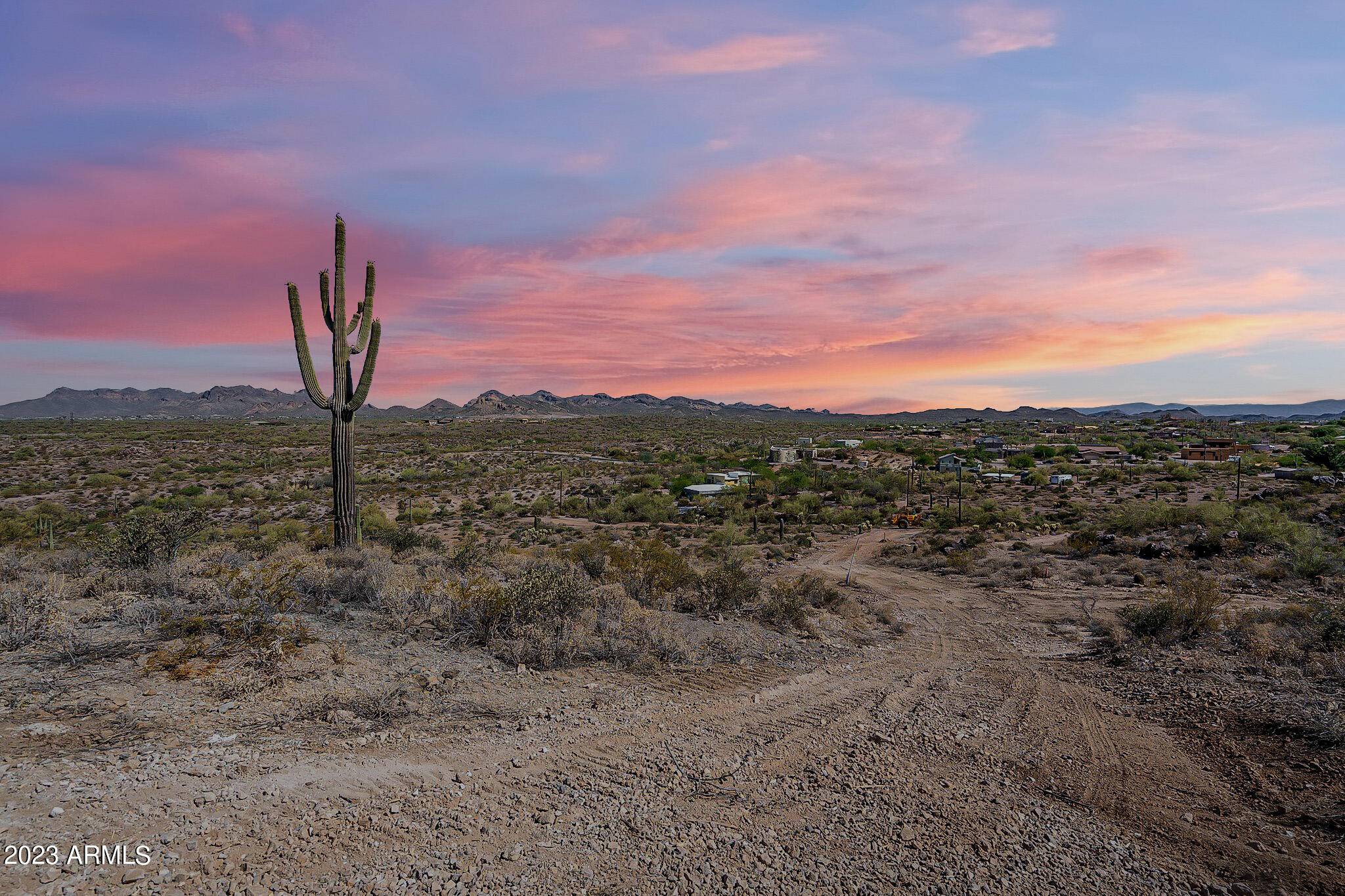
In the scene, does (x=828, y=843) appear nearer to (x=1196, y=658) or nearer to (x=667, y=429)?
(x=1196, y=658)

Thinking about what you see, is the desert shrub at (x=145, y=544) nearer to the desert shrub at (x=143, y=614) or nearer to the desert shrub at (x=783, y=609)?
the desert shrub at (x=143, y=614)

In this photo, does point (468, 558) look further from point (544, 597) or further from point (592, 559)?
point (544, 597)

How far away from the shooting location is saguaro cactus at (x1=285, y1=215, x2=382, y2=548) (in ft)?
48.2

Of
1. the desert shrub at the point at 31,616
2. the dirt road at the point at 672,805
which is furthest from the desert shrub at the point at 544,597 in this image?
the desert shrub at the point at 31,616

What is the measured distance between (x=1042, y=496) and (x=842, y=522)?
13708 millimetres

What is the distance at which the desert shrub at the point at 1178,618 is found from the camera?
36.6ft

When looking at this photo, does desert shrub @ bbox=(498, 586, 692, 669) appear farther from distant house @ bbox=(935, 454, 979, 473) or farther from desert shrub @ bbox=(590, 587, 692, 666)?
distant house @ bbox=(935, 454, 979, 473)

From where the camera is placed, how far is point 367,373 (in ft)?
50.4

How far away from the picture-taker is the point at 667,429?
360ft

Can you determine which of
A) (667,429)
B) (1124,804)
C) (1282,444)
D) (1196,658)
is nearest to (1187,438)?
(1282,444)

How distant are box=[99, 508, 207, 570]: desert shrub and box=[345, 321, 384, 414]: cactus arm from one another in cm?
401

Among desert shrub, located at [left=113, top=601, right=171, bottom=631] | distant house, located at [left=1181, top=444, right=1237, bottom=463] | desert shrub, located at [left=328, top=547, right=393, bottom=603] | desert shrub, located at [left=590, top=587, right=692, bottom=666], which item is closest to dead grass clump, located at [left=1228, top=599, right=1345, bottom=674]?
desert shrub, located at [left=590, top=587, right=692, bottom=666]

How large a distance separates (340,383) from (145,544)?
4897 mm

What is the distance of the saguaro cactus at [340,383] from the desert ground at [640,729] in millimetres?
1436
